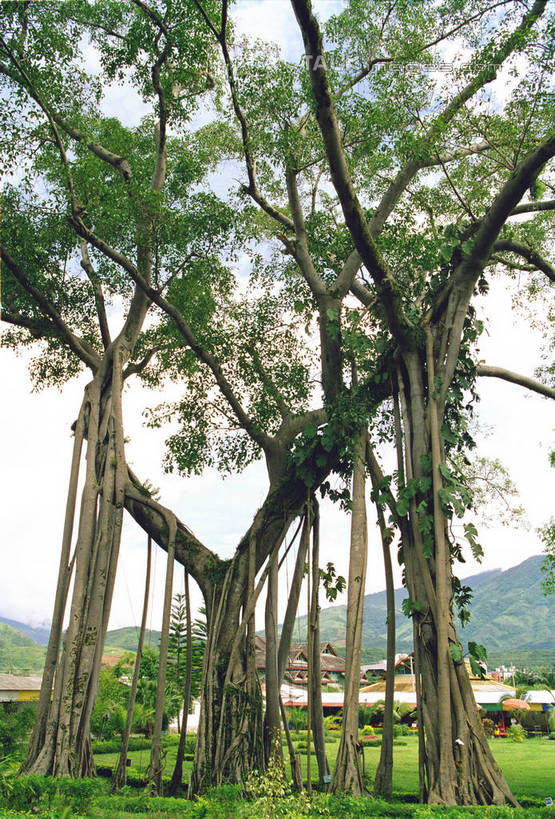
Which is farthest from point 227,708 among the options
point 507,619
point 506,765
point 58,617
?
point 507,619

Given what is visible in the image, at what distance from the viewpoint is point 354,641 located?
5816 millimetres

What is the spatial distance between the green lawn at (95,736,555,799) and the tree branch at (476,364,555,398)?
442cm

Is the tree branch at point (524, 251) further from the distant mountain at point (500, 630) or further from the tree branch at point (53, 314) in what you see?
the distant mountain at point (500, 630)

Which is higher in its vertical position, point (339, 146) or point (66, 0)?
point (66, 0)

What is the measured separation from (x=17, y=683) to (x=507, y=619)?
124832mm

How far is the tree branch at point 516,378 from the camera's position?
7473mm

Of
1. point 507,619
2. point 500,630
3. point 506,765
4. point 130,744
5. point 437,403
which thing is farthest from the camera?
point 507,619

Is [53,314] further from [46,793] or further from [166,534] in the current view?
[46,793]

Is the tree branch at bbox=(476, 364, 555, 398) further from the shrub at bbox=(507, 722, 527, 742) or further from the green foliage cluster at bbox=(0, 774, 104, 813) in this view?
the shrub at bbox=(507, 722, 527, 742)

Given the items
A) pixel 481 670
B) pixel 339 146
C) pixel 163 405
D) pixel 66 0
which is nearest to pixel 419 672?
pixel 481 670

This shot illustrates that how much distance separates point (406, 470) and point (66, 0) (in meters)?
6.91

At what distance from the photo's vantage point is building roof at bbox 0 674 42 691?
71.7 feet

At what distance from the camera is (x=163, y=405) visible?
917 centimetres

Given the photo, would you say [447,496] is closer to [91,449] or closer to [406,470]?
[406,470]
